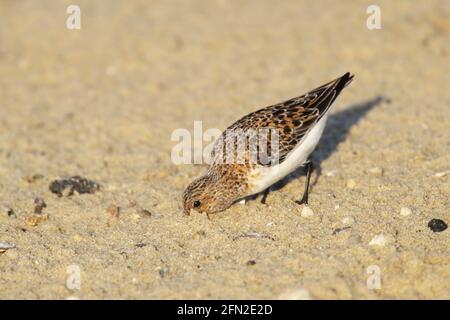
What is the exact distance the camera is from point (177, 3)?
13.4 meters

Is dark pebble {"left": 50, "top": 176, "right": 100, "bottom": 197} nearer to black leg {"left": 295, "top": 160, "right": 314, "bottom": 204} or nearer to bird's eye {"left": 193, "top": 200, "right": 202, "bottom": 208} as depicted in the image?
bird's eye {"left": 193, "top": 200, "right": 202, "bottom": 208}

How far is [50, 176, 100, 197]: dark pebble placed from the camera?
789 centimetres

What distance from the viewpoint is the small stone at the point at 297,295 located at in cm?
564

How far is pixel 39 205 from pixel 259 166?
2.47 m

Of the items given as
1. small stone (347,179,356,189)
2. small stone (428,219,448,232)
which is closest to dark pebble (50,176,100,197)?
small stone (347,179,356,189)

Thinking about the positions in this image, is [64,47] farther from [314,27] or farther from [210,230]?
[210,230]

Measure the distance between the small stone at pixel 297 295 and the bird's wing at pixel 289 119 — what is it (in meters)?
1.60

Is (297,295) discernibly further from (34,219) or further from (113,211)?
(34,219)

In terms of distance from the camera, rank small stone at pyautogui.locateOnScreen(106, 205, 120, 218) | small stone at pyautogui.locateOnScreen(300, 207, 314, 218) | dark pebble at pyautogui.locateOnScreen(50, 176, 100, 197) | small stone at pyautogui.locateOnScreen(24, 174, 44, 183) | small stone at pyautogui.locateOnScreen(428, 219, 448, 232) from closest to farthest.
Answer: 1. small stone at pyautogui.locateOnScreen(428, 219, 448, 232)
2. small stone at pyautogui.locateOnScreen(300, 207, 314, 218)
3. small stone at pyautogui.locateOnScreen(106, 205, 120, 218)
4. dark pebble at pyautogui.locateOnScreen(50, 176, 100, 197)
5. small stone at pyautogui.locateOnScreen(24, 174, 44, 183)

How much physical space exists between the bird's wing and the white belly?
0.19 ft

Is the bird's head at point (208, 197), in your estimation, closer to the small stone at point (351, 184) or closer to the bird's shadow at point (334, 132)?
the bird's shadow at point (334, 132)

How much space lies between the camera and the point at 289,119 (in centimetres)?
715
